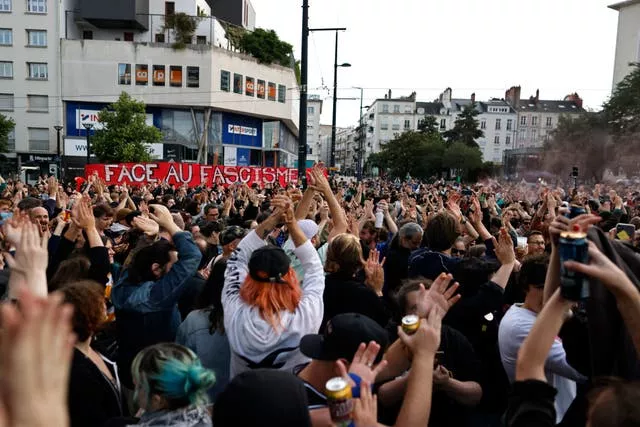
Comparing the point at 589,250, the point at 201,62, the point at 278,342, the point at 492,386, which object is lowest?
the point at 492,386

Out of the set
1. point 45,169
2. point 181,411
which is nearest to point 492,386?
point 181,411

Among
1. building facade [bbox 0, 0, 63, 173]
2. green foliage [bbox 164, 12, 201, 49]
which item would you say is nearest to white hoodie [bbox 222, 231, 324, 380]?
green foliage [bbox 164, 12, 201, 49]

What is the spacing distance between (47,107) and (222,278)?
50.1m

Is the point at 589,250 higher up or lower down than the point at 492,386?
higher up

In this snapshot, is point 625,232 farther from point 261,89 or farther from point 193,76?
point 261,89

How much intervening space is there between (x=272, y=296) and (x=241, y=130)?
161 ft

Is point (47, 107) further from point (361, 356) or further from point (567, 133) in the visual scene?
point (361, 356)

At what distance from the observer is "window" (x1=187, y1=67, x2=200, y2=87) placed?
150 feet

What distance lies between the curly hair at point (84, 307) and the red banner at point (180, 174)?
1714 centimetres

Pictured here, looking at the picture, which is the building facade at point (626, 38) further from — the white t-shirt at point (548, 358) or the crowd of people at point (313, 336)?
the white t-shirt at point (548, 358)

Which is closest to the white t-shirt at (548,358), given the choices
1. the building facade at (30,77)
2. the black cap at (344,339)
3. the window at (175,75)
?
the black cap at (344,339)

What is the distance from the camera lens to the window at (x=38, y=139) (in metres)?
46.9

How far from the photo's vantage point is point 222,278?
3707mm

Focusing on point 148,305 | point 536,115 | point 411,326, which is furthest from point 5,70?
point 536,115
